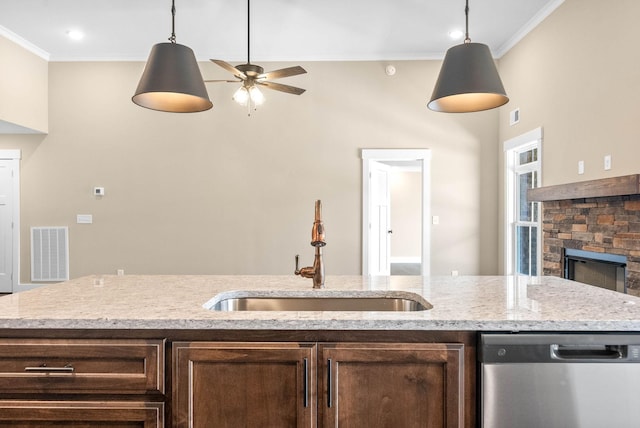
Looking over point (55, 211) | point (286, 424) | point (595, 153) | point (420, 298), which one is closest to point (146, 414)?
point (286, 424)

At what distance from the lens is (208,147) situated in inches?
217

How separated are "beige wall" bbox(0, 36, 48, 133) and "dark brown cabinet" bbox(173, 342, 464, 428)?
5034 mm

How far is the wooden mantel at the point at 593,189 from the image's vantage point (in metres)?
2.66

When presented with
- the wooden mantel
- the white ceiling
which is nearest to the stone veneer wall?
the wooden mantel

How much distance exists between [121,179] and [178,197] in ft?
2.66

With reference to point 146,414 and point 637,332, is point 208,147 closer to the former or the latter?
point 146,414

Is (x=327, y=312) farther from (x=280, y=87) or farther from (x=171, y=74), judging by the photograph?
(x=280, y=87)

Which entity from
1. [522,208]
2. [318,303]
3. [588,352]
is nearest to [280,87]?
[318,303]

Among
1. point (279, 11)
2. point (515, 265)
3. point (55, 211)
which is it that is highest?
point (279, 11)

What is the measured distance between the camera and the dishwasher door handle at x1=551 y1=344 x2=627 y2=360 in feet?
4.01

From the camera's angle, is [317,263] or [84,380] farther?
[317,263]

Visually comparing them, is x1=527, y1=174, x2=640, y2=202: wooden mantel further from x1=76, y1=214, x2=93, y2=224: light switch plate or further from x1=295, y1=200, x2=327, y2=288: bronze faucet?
x1=76, y1=214, x2=93, y2=224: light switch plate

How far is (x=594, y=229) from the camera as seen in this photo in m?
3.27

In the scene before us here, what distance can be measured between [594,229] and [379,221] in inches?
118
